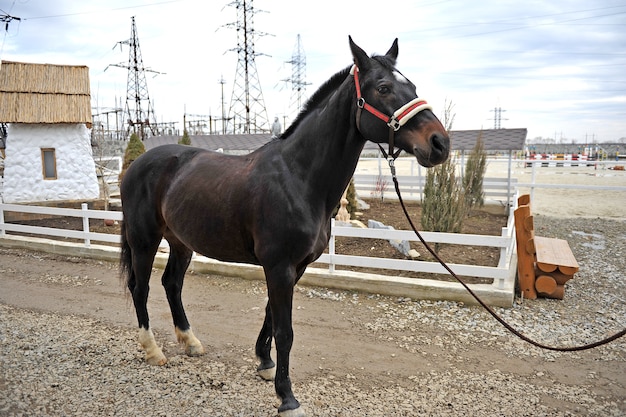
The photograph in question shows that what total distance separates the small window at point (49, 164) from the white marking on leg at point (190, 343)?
913 cm

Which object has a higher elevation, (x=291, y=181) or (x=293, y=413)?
(x=291, y=181)

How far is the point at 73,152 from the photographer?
428 inches

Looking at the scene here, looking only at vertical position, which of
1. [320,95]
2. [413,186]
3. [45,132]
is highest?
[45,132]

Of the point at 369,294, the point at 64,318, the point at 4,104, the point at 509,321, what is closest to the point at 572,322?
the point at 509,321

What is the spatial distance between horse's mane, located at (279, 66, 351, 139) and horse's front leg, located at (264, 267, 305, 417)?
102 cm

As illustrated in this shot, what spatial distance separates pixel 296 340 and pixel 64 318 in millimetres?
2771

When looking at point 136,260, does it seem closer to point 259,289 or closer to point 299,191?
point 299,191

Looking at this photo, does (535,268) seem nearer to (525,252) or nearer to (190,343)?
(525,252)

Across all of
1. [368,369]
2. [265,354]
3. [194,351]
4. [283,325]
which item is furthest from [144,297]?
[368,369]

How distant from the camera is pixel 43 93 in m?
10.5

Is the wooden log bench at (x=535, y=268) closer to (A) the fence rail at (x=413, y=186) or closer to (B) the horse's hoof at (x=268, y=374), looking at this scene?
(B) the horse's hoof at (x=268, y=374)

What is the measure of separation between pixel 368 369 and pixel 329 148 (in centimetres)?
208

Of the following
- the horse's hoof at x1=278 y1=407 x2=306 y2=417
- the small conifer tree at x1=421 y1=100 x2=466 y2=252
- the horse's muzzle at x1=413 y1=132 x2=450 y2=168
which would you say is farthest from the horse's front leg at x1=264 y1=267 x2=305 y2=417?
the small conifer tree at x1=421 y1=100 x2=466 y2=252

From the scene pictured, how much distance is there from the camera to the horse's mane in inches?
109
